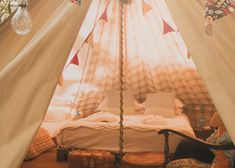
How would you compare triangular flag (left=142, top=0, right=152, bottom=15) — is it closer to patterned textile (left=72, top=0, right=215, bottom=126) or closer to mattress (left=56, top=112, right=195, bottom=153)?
patterned textile (left=72, top=0, right=215, bottom=126)

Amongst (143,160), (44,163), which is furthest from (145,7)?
(44,163)

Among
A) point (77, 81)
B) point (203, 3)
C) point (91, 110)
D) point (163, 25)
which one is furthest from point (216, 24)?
point (91, 110)

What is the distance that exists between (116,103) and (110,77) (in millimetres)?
547

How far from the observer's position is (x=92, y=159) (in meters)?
3.76

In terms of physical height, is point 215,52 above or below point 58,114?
above

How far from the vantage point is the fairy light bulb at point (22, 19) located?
1518mm

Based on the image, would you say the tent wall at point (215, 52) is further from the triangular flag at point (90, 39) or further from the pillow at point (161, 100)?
the pillow at point (161, 100)

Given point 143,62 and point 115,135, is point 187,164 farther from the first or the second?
point 143,62

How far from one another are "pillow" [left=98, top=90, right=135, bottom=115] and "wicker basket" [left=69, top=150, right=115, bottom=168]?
5.34 ft

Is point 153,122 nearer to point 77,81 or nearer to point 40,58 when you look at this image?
point 77,81

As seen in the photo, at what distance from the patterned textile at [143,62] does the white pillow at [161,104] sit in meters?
0.23

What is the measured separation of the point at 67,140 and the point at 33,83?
2.75 metres

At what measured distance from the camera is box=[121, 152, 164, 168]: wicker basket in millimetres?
3246

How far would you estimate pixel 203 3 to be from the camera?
1.51 m
